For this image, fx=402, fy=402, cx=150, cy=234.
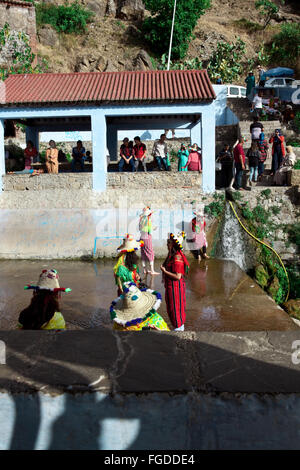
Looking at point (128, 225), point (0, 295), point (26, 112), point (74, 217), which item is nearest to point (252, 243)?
point (128, 225)

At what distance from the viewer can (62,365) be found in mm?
2281

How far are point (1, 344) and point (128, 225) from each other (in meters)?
9.87

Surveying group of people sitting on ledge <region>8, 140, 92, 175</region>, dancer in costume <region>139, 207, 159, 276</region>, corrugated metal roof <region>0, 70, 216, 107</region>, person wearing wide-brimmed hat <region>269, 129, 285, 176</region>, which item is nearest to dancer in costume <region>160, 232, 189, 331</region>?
dancer in costume <region>139, 207, 159, 276</region>

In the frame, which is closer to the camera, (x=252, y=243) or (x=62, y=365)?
(x=62, y=365)

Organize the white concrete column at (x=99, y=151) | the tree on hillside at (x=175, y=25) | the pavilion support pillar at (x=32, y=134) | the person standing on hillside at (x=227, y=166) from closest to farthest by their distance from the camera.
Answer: the white concrete column at (x=99, y=151)
the person standing on hillside at (x=227, y=166)
the pavilion support pillar at (x=32, y=134)
the tree on hillside at (x=175, y=25)

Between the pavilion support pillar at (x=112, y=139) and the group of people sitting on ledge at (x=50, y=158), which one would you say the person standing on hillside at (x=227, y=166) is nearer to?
the group of people sitting on ledge at (x=50, y=158)

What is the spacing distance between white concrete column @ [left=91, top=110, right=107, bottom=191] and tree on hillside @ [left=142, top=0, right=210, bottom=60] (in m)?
27.3

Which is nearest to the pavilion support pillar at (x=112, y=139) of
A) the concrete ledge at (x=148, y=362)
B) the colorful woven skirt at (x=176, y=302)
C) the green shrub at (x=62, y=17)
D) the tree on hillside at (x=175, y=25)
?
the colorful woven skirt at (x=176, y=302)

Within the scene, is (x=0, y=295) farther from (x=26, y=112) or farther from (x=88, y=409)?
(x=26, y=112)

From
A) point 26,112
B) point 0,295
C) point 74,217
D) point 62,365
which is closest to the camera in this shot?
point 62,365

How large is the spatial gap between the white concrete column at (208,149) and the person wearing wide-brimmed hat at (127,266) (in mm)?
7372

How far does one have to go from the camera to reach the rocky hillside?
111ft

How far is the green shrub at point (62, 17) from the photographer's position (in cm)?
3656

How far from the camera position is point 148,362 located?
2307 mm
